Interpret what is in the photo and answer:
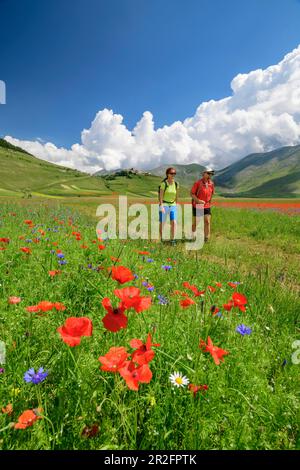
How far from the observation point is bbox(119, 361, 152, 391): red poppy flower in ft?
3.78

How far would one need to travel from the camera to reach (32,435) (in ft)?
4.56

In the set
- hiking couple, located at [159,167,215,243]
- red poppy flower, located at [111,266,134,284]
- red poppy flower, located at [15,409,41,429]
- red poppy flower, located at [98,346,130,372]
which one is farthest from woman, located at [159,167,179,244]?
red poppy flower, located at [15,409,41,429]

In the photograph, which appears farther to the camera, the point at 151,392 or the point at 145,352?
the point at 151,392

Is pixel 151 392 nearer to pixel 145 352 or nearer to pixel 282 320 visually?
pixel 145 352

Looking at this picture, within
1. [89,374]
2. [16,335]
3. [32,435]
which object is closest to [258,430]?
[89,374]

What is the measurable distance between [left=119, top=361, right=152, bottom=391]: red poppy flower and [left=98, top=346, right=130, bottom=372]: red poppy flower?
0.09 ft

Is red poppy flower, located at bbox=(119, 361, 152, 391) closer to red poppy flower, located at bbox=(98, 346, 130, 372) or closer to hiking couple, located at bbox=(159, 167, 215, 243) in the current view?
red poppy flower, located at bbox=(98, 346, 130, 372)

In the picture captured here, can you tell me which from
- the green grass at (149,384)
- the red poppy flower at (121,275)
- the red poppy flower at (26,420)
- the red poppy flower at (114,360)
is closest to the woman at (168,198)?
the green grass at (149,384)

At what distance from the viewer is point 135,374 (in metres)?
1.22

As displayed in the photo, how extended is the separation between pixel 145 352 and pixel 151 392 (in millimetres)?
406

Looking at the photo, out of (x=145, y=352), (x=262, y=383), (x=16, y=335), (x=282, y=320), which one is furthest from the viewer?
(x=282, y=320)

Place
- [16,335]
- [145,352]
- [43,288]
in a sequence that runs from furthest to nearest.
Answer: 1. [43,288]
2. [16,335]
3. [145,352]

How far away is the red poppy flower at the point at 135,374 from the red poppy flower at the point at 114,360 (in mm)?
29

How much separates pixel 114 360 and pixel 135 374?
0.13 meters
